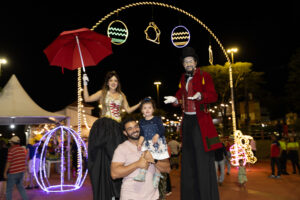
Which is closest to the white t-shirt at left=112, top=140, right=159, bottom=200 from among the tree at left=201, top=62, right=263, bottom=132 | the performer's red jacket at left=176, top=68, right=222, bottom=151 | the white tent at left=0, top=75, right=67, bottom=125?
the performer's red jacket at left=176, top=68, right=222, bottom=151

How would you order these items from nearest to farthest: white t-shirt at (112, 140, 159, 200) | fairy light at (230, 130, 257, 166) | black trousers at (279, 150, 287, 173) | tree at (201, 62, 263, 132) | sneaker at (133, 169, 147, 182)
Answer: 1. sneaker at (133, 169, 147, 182)
2. white t-shirt at (112, 140, 159, 200)
3. fairy light at (230, 130, 257, 166)
4. black trousers at (279, 150, 287, 173)
5. tree at (201, 62, 263, 132)

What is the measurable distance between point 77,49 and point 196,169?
280 centimetres

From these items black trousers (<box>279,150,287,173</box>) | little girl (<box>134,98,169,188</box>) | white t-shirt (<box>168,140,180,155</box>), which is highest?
little girl (<box>134,98,169,188</box>)

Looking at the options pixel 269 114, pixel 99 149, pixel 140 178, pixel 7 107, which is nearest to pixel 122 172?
pixel 140 178

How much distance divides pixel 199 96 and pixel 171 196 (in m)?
5.37

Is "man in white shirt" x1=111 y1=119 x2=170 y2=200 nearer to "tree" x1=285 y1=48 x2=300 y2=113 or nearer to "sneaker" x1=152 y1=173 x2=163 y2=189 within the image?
"sneaker" x1=152 y1=173 x2=163 y2=189

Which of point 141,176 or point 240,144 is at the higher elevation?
point 141,176

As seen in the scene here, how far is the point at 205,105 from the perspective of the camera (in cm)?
403

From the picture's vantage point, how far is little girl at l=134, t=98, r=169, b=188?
12.0 ft

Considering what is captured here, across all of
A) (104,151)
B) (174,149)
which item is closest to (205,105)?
(104,151)

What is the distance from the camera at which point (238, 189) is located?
948cm

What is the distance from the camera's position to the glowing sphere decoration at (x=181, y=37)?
10.7m

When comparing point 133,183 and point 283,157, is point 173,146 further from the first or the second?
point 133,183

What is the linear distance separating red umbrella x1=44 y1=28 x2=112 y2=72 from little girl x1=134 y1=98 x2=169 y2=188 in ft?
5.35
